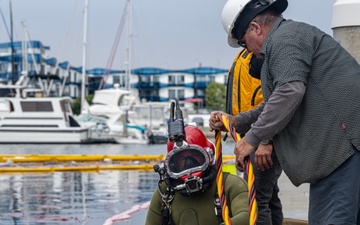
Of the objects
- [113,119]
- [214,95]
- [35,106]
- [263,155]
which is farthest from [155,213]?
[214,95]

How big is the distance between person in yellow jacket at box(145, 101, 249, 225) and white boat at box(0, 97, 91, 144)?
4706cm

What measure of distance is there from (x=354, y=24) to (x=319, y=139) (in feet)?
12.2

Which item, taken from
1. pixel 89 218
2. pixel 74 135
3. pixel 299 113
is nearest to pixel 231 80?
pixel 299 113

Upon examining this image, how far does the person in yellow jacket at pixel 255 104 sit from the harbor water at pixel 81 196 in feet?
4.18

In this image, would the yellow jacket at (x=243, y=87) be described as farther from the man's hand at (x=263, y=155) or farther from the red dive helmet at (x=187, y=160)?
the man's hand at (x=263, y=155)

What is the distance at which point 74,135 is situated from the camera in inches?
2082

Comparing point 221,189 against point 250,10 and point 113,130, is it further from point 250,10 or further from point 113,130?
point 113,130

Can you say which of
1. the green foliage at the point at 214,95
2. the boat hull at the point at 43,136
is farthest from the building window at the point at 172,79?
the boat hull at the point at 43,136

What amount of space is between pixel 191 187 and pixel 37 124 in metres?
48.2

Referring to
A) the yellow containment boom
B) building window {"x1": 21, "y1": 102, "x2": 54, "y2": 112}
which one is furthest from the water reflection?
building window {"x1": 21, "y1": 102, "x2": 54, "y2": 112}

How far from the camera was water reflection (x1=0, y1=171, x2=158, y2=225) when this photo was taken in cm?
1120

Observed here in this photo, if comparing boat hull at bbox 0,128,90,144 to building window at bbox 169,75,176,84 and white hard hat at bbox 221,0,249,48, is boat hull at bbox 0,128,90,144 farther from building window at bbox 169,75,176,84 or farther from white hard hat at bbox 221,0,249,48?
building window at bbox 169,75,176,84

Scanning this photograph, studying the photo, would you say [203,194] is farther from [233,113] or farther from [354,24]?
[354,24]

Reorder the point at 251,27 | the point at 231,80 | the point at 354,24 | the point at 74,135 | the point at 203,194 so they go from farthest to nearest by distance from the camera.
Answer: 1. the point at 74,135
2. the point at 354,24
3. the point at 231,80
4. the point at 203,194
5. the point at 251,27
